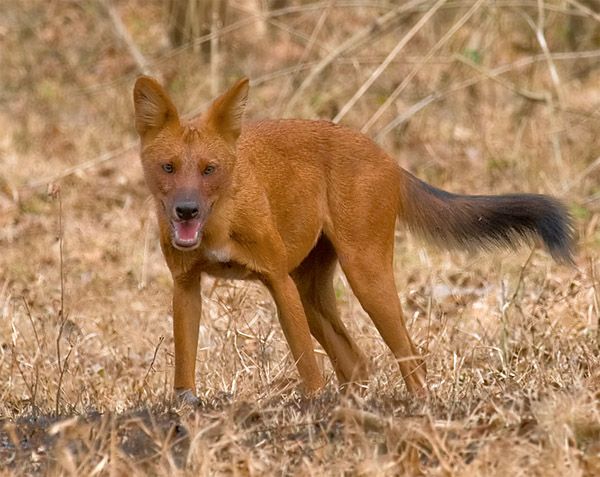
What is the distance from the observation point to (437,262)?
33.3ft

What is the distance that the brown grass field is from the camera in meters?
4.83

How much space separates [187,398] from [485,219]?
2036mm

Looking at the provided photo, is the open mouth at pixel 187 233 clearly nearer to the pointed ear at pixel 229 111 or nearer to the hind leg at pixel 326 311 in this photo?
the pointed ear at pixel 229 111

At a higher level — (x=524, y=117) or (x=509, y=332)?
(x=524, y=117)

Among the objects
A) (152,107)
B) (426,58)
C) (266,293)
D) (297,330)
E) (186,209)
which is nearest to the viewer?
(186,209)

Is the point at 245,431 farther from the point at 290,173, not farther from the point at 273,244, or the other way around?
the point at 290,173

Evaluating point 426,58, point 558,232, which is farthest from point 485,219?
point 426,58

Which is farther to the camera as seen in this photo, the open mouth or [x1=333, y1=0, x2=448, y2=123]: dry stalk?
[x1=333, y1=0, x2=448, y2=123]: dry stalk

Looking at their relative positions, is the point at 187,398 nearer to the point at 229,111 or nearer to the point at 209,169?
the point at 209,169

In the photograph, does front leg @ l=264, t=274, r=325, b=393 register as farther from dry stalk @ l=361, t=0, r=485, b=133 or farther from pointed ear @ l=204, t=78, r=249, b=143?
dry stalk @ l=361, t=0, r=485, b=133

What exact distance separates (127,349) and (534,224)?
2.79 meters

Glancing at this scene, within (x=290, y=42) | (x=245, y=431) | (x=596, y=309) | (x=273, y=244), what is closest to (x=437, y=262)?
(x=596, y=309)

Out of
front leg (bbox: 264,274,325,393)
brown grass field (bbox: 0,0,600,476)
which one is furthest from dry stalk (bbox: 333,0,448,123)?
front leg (bbox: 264,274,325,393)

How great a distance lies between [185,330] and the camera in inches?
249
